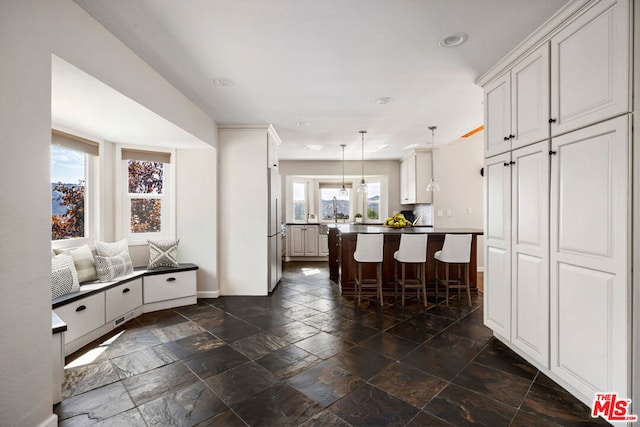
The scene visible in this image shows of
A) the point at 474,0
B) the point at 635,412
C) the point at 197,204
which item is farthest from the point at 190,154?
the point at 635,412

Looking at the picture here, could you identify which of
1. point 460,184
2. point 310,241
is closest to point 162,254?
point 310,241

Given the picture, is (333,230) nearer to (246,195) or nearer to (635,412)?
(246,195)

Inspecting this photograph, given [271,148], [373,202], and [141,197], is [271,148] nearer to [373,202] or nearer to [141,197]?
[141,197]

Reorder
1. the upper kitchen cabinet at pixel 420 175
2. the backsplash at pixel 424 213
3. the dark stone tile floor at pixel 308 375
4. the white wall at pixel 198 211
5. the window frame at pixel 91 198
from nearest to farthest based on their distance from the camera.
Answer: the dark stone tile floor at pixel 308 375 < the window frame at pixel 91 198 < the white wall at pixel 198 211 < the upper kitchen cabinet at pixel 420 175 < the backsplash at pixel 424 213

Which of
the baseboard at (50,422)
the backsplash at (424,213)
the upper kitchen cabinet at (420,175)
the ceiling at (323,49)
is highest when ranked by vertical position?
the ceiling at (323,49)

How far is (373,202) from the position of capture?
7.48 meters

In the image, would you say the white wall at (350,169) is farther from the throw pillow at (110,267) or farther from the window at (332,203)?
the throw pillow at (110,267)

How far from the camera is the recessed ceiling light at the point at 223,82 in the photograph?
9.12 feet

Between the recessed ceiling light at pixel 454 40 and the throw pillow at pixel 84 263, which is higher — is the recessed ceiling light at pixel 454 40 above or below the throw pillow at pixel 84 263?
above

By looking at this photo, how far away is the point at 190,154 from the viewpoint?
4145mm

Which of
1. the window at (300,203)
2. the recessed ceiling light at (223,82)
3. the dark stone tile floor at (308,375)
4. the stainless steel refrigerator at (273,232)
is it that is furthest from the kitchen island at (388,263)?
the window at (300,203)

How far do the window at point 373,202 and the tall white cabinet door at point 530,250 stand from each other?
503 cm

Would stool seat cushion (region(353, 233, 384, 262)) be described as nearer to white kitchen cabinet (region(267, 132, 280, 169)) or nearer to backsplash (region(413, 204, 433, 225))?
white kitchen cabinet (region(267, 132, 280, 169))

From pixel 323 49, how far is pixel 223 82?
1156mm
